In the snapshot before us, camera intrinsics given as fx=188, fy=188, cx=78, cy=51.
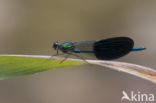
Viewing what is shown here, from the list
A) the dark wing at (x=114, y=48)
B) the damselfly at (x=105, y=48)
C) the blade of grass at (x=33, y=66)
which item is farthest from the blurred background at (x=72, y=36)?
the blade of grass at (x=33, y=66)

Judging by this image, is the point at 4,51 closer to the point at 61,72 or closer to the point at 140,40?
the point at 61,72

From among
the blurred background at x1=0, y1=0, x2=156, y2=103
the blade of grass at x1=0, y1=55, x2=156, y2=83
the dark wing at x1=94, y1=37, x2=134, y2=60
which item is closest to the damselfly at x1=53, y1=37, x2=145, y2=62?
the dark wing at x1=94, y1=37, x2=134, y2=60

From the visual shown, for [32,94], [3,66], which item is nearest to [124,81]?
[32,94]

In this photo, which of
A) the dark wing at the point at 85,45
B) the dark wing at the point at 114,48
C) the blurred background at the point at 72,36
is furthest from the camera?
the blurred background at the point at 72,36

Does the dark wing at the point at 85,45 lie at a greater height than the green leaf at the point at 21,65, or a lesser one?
lesser

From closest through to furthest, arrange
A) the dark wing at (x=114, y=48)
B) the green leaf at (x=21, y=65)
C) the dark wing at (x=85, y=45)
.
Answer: the green leaf at (x=21, y=65) < the dark wing at (x=114, y=48) < the dark wing at (x=85, y=45)

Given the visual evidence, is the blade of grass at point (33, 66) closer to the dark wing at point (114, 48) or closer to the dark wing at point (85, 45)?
the dark wing at point (114, 48)

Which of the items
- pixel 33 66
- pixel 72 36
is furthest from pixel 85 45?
pixel 72 36
